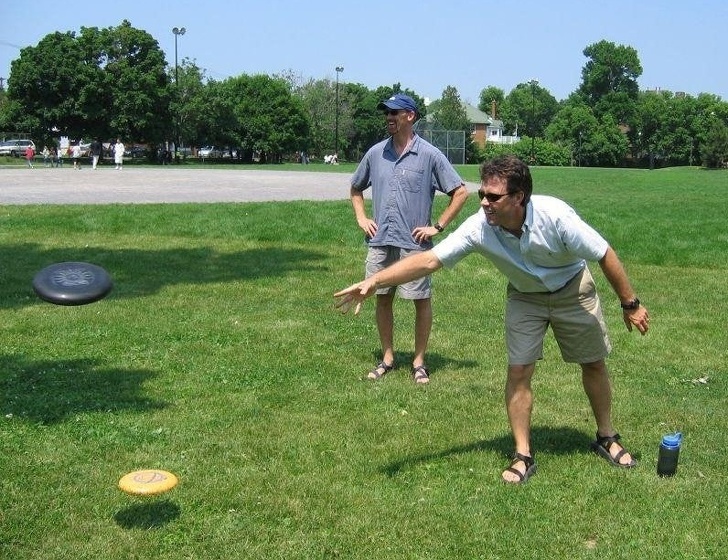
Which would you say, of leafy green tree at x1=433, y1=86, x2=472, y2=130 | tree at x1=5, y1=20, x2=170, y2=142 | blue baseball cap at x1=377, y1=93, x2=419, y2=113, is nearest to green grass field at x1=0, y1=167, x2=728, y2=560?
blue baseball cap at x1=377, y1=93, x2=419, y2=113

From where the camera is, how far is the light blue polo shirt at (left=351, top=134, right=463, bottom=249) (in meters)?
6.93

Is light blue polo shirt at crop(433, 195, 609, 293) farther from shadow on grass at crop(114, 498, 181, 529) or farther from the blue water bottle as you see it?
shadow on grass at crop(114, 498, 181, 529)

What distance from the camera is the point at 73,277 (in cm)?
425

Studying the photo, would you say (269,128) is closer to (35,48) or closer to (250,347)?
(35,48)

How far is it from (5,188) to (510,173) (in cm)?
A: 2270

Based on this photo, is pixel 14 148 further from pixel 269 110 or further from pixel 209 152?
pixel 209 152

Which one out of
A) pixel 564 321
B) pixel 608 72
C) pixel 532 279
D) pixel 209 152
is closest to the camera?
pixel 532 279

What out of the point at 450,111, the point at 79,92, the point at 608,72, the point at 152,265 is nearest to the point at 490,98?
the point at 608,72

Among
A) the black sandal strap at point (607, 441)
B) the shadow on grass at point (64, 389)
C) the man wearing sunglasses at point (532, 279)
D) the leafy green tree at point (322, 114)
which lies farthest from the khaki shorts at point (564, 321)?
the leafy green tree at point (322, 114)

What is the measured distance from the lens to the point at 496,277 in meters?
12.2

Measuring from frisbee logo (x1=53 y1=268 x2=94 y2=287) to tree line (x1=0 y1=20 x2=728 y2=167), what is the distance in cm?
6065

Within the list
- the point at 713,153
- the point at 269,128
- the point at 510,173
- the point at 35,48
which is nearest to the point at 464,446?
the point at 510,173

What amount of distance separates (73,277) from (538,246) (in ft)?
7.67

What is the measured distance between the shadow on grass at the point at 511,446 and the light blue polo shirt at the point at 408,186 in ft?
6.15
